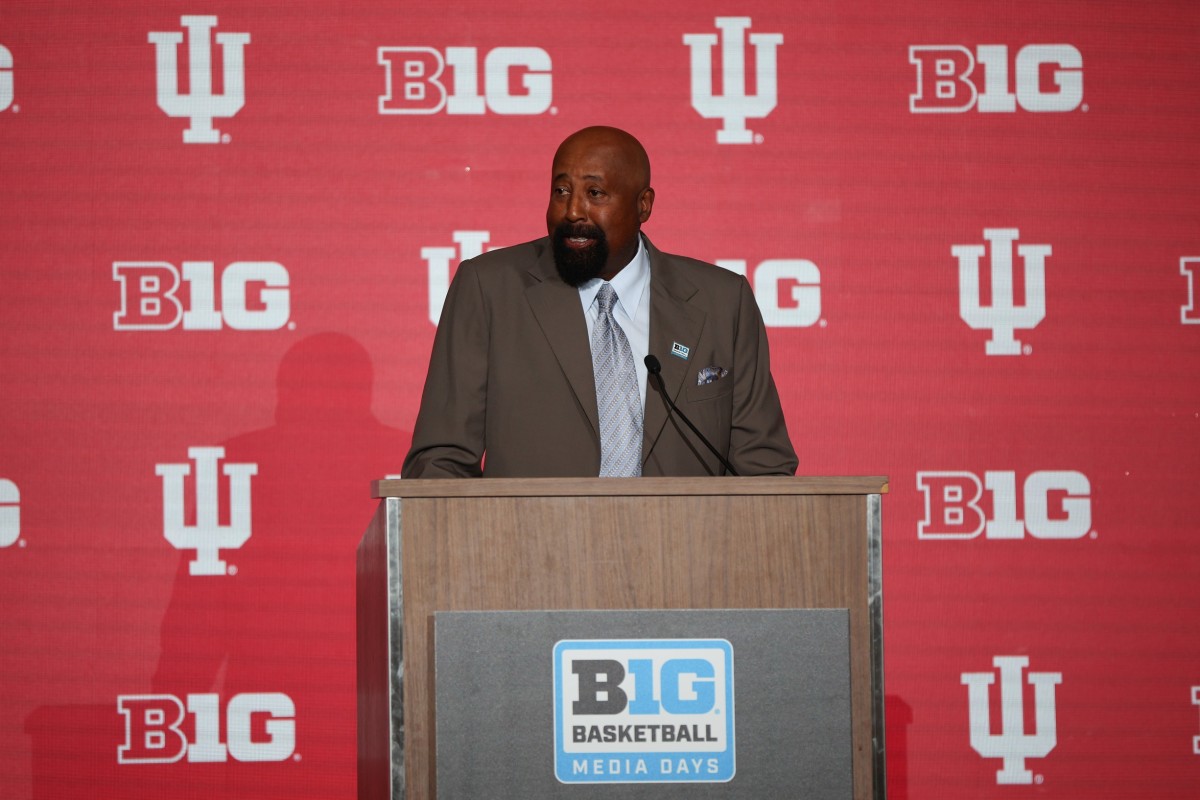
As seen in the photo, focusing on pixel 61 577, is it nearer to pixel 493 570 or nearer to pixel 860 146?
pixel 493 570

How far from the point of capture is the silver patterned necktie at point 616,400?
7.17 feet

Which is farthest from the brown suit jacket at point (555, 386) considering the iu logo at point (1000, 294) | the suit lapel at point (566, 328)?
the iu logo at point (1000, 294)

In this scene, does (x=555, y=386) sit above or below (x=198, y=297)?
below

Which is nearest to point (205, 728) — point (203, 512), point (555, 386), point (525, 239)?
point (203, 512)

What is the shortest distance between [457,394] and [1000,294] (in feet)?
5.54

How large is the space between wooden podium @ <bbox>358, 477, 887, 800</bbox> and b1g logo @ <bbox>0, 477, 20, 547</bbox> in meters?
1.91

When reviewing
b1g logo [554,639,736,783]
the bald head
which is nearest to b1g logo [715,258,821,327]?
the bald head

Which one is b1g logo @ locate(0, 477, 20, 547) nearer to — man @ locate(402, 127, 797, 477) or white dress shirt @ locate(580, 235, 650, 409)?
man @ locate(402, 127, 797, 477)

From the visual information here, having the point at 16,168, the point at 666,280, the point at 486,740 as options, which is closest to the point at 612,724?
the point at 486,740

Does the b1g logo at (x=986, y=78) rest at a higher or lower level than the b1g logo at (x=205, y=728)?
higher

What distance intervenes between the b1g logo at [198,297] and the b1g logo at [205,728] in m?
0.88

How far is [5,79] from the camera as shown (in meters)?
3.25

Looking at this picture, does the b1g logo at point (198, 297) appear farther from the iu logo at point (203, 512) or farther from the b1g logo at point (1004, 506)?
the b1g logo at point (1004, 506)

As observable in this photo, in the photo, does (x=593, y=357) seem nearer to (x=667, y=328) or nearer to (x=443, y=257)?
(x=667, y=328)
